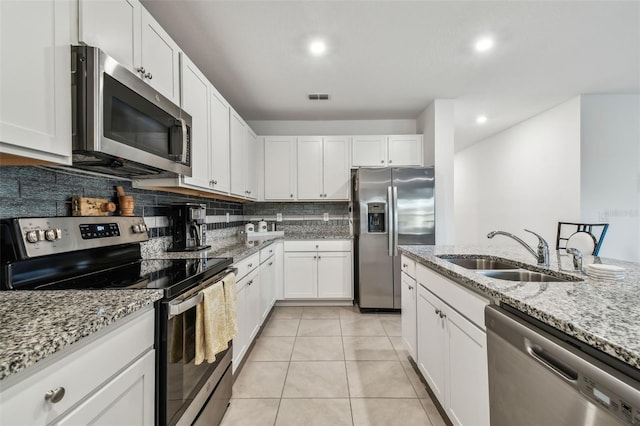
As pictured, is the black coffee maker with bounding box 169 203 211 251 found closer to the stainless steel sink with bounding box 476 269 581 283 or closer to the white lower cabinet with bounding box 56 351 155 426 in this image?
the white lower cabinet with bounding box 56 351 155 426

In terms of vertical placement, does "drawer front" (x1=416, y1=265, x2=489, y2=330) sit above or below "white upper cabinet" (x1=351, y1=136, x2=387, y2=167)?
below

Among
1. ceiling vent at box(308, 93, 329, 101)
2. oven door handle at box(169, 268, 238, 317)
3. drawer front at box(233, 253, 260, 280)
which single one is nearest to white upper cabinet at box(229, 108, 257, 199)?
drawer front at box(233, 253, 260, 280)

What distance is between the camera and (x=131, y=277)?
4.17ft

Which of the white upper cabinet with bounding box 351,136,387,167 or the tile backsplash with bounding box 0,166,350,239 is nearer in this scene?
the tile backsplash with bounding box 0,166,350,239

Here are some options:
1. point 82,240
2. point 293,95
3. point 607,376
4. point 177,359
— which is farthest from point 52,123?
point 293,95

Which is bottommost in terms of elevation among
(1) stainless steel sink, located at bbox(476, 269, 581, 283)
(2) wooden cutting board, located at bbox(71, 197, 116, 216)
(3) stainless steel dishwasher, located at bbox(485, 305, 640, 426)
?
(3) stainless steel dishwasher, located at bbox(485, 305, 640, 426)

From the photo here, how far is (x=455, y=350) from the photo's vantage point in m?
1.34

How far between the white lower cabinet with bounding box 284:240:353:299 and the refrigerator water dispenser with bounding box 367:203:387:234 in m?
0.40

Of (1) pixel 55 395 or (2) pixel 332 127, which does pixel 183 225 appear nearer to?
(1) pixel 55 395

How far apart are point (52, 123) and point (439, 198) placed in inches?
137

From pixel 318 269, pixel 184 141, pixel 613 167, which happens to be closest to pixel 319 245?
pixel 318 269

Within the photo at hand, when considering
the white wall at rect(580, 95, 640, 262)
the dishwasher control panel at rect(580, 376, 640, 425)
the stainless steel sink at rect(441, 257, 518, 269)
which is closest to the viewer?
the dishwasher control panel at rect(580, 376, 640, 425)

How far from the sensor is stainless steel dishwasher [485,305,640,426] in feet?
1.94

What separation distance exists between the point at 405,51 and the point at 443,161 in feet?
4.94
